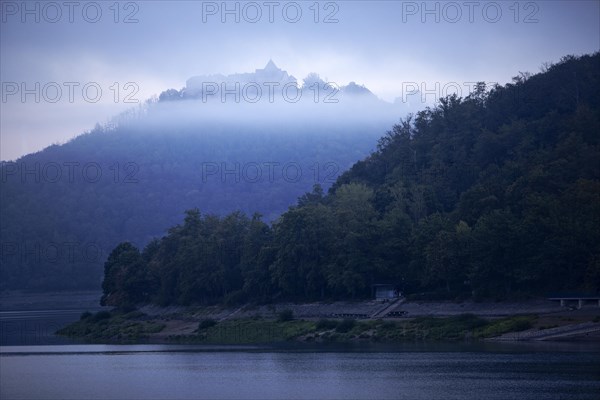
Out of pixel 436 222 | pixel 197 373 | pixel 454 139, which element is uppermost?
pixel 454 139

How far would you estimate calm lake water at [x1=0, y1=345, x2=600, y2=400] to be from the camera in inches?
1683

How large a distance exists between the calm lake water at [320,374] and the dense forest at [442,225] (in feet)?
48.5

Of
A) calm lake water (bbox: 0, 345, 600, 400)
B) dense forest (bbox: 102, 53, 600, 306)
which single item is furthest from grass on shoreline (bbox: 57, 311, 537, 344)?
dense forest (bbox: 102, 53, 600, 306)

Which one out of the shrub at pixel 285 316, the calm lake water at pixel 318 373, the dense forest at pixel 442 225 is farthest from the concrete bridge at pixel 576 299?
the shrub at pixel 285 316

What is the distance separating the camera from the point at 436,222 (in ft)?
270

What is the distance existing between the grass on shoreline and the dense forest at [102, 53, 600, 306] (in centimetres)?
627

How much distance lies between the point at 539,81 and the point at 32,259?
12369cm

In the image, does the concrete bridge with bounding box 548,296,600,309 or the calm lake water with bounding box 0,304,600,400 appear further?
the concrete bridge with bounding box 548,296,600,309

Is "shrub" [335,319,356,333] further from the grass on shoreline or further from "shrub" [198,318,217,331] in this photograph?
"shrub" [198,318,217,331]

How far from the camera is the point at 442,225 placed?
3196 inches

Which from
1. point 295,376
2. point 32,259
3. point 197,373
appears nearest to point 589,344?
point 295,376

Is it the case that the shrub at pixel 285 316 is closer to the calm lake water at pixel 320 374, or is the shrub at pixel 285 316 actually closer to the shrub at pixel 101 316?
the calm lake water at pixel 320 374

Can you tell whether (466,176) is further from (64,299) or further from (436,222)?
(64,299)

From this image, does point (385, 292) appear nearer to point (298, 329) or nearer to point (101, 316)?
point (298, 329)
